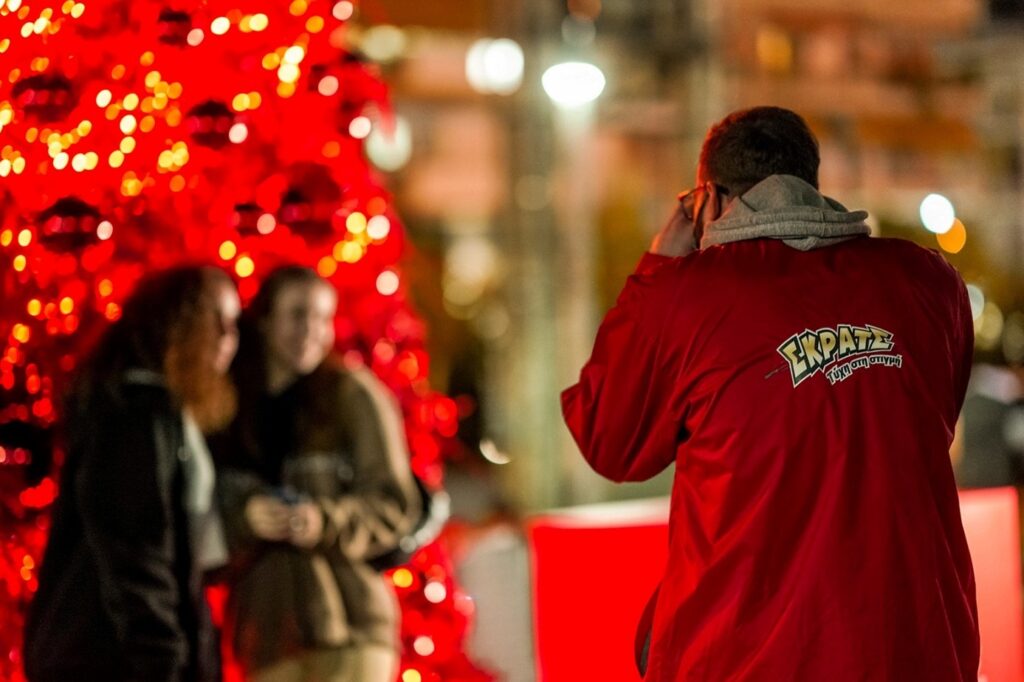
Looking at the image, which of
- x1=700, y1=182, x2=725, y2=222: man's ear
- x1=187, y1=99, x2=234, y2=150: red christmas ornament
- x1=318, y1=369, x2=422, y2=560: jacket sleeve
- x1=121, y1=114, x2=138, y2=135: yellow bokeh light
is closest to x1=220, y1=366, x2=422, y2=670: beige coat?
x1=318, y1=369, x2=422, y2=560: jacket sleeve

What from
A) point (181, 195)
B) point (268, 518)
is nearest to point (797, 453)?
point (268, 518)

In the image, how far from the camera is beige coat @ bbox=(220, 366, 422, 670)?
334 centimetres

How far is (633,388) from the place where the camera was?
2.34 meters

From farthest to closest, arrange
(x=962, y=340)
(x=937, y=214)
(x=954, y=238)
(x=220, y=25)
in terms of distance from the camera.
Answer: (x=937, y=214), (x=954, y=238), (x=220, y=25), (x=962, y=340)

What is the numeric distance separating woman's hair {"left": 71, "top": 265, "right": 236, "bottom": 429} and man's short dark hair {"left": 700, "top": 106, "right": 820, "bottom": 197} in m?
1.33

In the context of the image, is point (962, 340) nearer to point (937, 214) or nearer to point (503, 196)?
→ point (503, 196)

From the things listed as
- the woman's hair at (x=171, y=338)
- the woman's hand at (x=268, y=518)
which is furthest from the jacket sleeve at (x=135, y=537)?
the woman's hand at (x=268, y=518)

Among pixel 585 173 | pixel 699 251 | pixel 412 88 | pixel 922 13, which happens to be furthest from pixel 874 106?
pixel 699 251

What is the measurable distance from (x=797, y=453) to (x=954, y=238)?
12.8 m

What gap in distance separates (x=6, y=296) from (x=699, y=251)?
5.95ft

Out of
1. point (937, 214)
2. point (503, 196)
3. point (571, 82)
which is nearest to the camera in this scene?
point (571, 82)

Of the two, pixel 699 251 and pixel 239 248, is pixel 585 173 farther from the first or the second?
pixel 699 251

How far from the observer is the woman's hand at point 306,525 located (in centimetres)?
332

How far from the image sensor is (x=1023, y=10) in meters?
11.2
